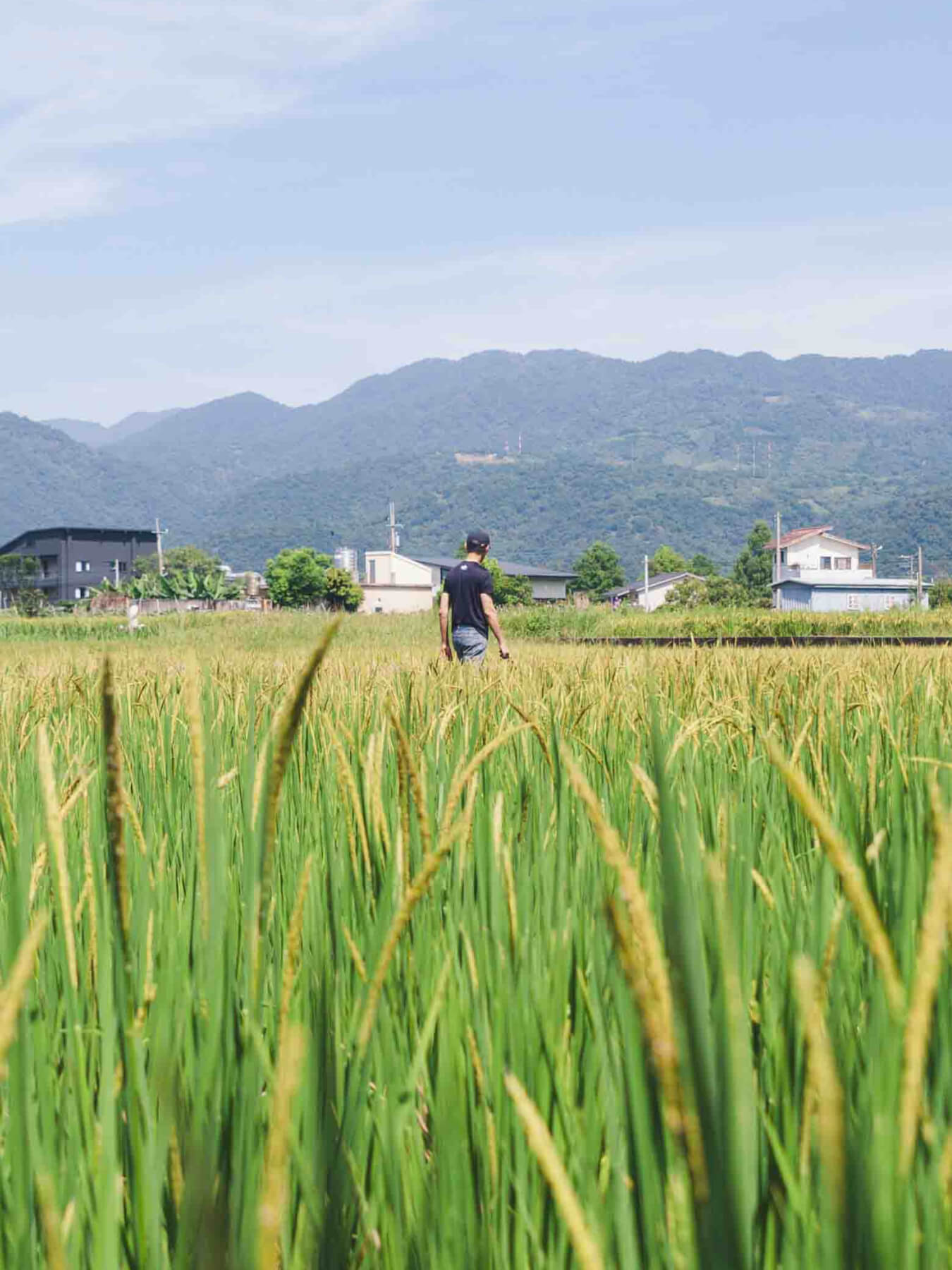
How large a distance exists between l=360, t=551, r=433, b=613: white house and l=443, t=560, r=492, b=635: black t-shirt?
7654 cm

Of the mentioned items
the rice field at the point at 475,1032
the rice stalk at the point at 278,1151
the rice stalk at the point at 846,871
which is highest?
the rice stalk at the point at 846,871

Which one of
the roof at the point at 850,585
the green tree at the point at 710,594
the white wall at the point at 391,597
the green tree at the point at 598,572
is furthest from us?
the green tree at the point at 598,572

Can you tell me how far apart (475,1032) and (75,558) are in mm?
98460

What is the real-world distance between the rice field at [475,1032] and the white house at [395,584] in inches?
3261

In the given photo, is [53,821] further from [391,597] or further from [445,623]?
[391,597]

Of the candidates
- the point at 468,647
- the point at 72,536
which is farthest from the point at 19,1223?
the point at 72,536

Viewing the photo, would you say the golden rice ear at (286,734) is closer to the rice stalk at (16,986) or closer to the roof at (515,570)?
the rice stalk at (16,986)

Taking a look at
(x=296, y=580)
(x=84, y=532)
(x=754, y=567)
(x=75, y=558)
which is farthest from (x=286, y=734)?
(x=84, y=532)

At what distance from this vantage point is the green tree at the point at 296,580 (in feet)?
272

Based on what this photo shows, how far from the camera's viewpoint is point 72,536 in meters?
93.9

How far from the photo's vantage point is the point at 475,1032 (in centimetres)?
92

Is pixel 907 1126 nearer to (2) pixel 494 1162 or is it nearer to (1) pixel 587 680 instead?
(2) pixel 494 1162

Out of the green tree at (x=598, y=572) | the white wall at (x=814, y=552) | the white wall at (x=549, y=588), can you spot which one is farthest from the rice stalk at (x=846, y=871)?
the green tree at (x=598, y=572)

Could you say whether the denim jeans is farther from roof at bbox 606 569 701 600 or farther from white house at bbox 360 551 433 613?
roof at bbox 606 569 701 600
